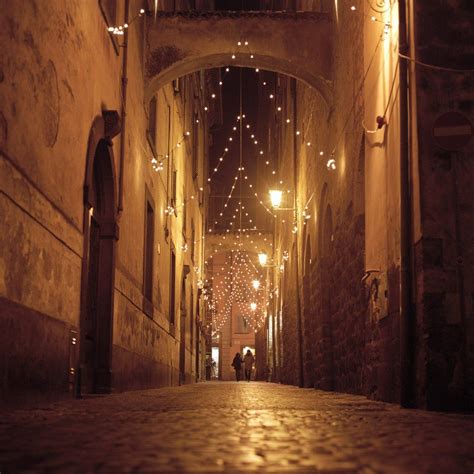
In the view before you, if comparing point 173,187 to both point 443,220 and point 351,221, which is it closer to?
point 351,221

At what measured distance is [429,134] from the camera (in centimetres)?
598

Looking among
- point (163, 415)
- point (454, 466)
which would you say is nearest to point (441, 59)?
point (163, 415)

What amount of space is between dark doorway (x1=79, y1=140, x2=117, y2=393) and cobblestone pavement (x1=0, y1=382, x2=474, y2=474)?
435 centimetres

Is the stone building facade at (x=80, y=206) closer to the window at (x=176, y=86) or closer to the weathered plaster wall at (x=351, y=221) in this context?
the window at (x=176, y=86)

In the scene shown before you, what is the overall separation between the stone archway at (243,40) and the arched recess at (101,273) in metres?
4.05

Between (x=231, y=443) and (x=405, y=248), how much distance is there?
3433mm

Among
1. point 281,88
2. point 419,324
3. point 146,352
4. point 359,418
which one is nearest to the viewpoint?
point 359,418

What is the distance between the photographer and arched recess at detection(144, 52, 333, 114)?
42.6ft

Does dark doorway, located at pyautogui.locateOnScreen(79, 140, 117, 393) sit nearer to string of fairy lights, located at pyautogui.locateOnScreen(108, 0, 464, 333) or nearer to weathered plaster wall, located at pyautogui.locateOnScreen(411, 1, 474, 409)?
string of fairy lights, located at pyautogui.locateOnScreen(108, 0, 464, 333)

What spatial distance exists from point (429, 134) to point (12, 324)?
3439 mm

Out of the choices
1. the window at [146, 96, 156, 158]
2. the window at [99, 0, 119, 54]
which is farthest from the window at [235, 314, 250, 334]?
the window at [99, 0, 119, 54]

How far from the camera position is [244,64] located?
1360 centimetres

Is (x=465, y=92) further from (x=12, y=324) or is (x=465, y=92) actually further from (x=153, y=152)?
(x=153, y=152)

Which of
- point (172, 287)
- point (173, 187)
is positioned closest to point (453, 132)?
point (173, 187)
